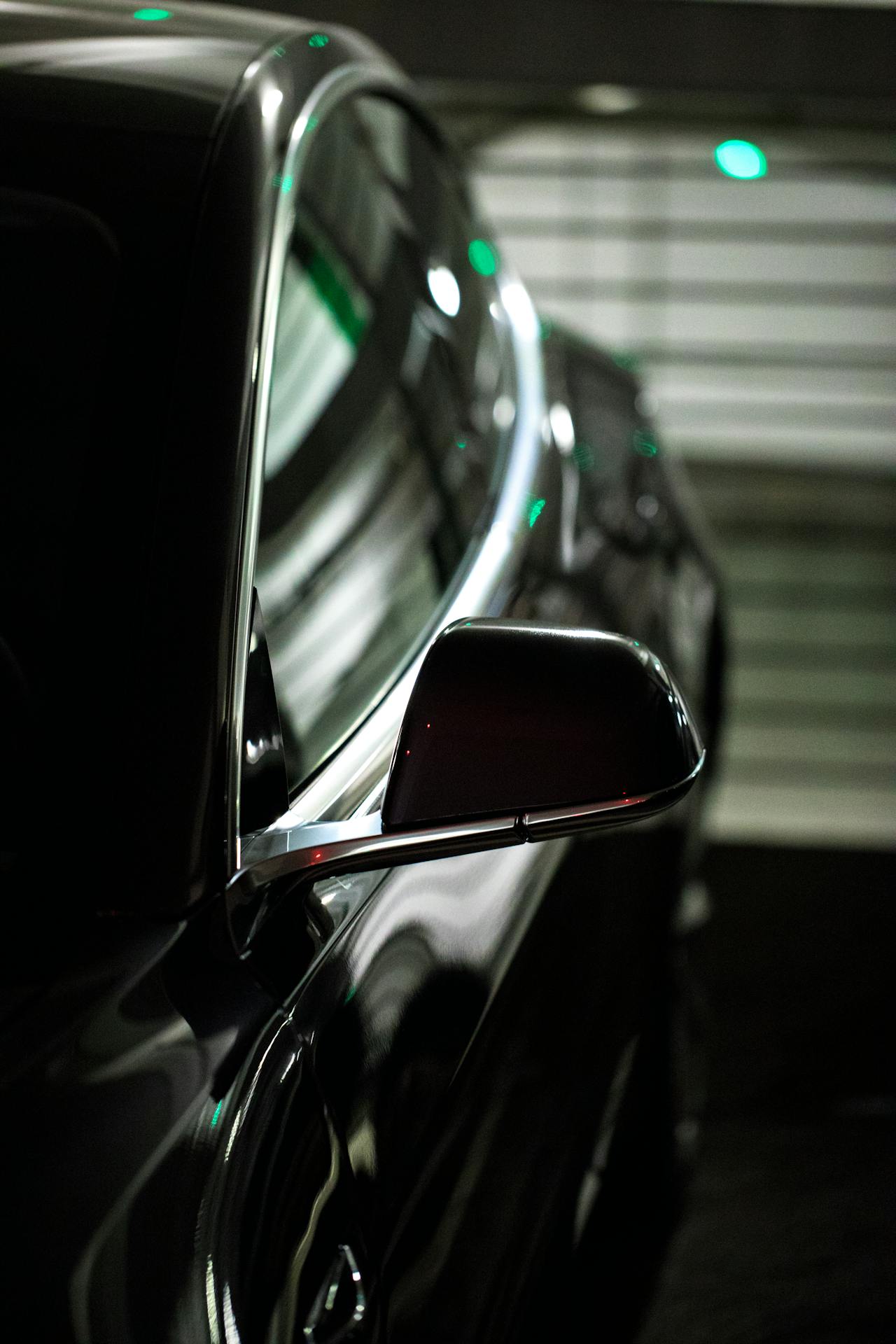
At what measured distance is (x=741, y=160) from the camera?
4762mm

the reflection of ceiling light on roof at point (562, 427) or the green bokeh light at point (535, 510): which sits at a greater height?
the green bokeh light at point (535, 510)

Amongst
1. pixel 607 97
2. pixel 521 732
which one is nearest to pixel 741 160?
pixel 607 97

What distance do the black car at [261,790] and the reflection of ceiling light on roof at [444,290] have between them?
1.01ft

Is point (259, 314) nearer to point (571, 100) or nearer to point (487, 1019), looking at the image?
point (487, 1019)

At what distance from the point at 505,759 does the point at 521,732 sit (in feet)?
0.06

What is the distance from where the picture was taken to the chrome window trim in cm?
89

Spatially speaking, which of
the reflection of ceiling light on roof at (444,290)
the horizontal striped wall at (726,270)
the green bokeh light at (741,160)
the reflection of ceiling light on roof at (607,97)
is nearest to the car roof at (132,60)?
the reflection of ceiling light on roof at (444,290)

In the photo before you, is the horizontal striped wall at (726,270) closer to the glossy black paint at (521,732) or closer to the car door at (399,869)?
the car door at (399,869)

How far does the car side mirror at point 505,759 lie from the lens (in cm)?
83

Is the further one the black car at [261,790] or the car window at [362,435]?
the car window at [362,435]

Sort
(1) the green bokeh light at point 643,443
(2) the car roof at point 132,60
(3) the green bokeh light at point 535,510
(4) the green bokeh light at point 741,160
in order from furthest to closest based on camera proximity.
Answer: (4) the green bokeh light at point 741,160, (1) the green bokeh light at point 643,443, (3) the green bokeh light at point 535,510, (2) the car roof at point 132,60

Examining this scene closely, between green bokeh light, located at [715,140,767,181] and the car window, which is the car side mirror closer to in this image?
the car window

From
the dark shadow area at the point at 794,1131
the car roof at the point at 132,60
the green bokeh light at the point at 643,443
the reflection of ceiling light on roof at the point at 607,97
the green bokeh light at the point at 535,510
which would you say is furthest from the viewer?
the reflection of ceiling light on roof at the point at 607,97

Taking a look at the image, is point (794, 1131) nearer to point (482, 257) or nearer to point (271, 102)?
point (482, 257)
